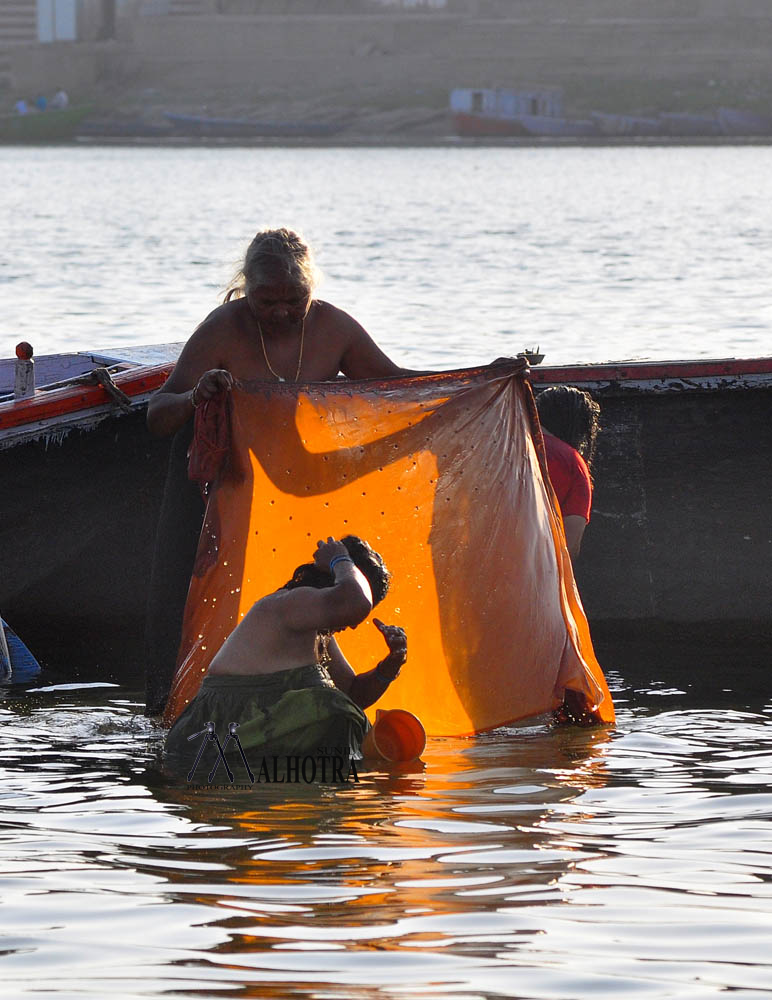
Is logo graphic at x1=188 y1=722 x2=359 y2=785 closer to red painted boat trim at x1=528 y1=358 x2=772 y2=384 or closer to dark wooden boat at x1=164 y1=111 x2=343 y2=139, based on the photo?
red painted boat trim at x1=528 y1=358 x2=772 y2=384

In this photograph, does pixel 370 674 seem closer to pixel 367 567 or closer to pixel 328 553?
pixel 367 567

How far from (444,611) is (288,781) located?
1043mm

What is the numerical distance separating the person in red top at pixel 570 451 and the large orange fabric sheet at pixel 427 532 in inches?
10.7

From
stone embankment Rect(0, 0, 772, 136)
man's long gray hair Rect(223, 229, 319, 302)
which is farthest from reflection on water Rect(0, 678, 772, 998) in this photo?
stone embankment Rect(0, 0, 772, 136)

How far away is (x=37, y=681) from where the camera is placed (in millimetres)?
7484

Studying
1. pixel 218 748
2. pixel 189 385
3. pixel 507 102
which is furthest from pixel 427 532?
pixel 507 102

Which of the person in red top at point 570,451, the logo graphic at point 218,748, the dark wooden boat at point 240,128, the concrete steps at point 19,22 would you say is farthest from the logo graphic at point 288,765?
the concrete steps at point 19,22

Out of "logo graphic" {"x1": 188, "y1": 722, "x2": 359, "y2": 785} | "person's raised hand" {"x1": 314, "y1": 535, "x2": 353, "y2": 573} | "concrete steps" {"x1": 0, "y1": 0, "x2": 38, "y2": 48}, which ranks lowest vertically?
"logo graphic" {"x1": 188, "y1": 722, "x2": 359, "y2": 785}

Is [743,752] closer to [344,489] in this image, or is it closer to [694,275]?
[344,489]

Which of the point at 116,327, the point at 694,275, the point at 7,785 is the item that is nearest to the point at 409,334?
the point at 116,327

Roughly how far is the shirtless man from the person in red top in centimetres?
68

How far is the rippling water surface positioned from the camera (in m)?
19.4

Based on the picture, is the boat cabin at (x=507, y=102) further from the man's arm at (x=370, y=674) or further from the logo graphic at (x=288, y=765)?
the logo graphic at (x=288, y=765)

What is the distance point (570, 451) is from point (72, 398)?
1.99 m
